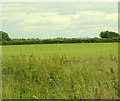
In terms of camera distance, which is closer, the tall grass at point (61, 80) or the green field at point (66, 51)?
the tall grass at point (61, 80)

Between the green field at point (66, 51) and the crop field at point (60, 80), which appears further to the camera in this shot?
the green field at point (66, 51)

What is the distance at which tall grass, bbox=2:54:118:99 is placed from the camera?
12.0ft

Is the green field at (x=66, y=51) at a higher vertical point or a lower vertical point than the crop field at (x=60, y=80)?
higher

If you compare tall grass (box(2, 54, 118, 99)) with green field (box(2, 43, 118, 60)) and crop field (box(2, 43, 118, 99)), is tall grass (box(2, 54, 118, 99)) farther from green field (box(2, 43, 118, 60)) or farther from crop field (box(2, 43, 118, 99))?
green field (box(2, 43, 118, 60))

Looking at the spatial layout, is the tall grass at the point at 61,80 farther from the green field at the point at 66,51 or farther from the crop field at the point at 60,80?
the green field at the point at 66,51

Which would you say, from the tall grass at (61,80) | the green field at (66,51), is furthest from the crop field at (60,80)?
the green field at (66,51)

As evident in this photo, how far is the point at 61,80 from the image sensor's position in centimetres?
487

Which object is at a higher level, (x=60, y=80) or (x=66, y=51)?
(x=66, y=51)

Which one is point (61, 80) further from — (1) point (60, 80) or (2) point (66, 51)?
(2) point (66, 51)

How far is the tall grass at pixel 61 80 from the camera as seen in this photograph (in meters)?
3.66

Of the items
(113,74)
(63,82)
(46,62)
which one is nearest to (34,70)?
(46,62)

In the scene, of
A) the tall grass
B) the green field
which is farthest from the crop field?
the green field

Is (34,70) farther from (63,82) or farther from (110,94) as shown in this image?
(110,94)

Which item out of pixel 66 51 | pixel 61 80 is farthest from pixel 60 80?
pixel 66 51
